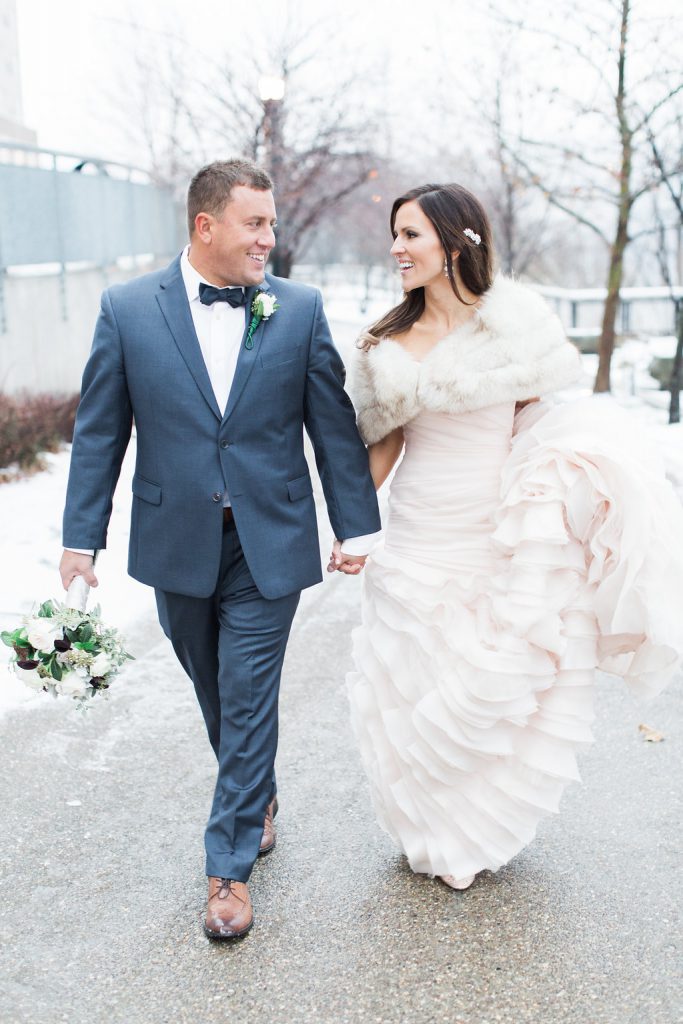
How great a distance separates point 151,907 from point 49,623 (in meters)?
0.99

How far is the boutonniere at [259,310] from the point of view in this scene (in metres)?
3.21

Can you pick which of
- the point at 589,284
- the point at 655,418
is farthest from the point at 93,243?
the point at 589,284

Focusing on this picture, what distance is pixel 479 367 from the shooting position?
3.39 meters

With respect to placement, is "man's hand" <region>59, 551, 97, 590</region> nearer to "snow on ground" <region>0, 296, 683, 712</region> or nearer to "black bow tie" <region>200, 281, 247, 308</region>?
"black bow tie" <region>200, 281, 247, 308</region>

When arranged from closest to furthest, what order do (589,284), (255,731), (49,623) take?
(49,623) → (255,731) → (589,284)

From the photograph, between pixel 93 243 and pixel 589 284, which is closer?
pixel 93 243

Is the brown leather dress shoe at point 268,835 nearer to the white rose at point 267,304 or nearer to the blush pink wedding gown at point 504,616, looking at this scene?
the blush pink wedding gown at point 504,616

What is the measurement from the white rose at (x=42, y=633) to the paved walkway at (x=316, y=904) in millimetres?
905

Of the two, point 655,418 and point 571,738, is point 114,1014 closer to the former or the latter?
point 571,738

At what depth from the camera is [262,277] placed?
3232 millimetres

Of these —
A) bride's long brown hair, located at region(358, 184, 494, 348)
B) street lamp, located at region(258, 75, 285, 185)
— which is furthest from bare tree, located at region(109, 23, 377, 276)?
bride's long brown hair, located at region(358, 184, 494, 348)

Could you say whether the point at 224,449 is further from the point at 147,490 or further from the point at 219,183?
the point at 219,183

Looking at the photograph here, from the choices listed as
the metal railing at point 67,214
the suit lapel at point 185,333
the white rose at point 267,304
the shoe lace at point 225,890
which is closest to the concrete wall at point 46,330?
the metal railing at point 67,214

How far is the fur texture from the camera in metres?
3.38
